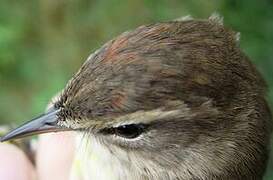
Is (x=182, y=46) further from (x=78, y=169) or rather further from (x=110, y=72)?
(x=78, y=169)

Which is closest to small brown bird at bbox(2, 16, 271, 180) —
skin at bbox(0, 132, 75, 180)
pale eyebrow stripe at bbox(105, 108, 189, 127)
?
pale eyebrow stripe at bbox(105, 108, 189, 127)

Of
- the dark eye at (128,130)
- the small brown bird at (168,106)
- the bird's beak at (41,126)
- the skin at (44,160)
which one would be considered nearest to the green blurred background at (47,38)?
the skin at (44,160)

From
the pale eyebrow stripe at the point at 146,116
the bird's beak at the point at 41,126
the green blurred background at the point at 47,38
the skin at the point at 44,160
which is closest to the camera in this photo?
the pale eyebrow stripe at the point at 146,116

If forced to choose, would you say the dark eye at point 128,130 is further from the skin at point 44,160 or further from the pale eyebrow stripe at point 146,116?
the skin at point 44,160

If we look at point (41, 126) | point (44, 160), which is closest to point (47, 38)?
point (44, 160)

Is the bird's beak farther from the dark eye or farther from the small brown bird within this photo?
the dark eye

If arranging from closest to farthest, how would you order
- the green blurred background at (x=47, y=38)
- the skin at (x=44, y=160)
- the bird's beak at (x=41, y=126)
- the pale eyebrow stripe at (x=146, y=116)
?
the pale eyebrow stripe at (x=146, y=116), the bird's beak at (x=41, y=126), the skin at (x=44, y=160), the green blurred background at (x=47, y=38)

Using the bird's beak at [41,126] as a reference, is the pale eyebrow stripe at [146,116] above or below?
below

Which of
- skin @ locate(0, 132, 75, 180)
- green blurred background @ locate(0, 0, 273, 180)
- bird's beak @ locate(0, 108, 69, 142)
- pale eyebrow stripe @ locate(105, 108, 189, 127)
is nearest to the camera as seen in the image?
pale eyebrow stripe @ locate(105, 108, 189, 127)
